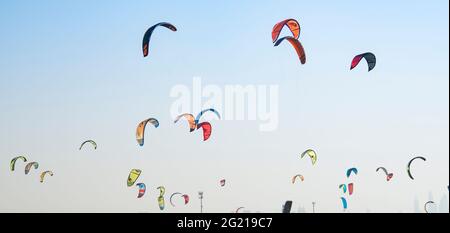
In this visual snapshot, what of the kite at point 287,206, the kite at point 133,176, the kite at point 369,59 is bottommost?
the kite at point 287,206

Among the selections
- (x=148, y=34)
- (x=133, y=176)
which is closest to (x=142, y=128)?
(x=133, y=176)

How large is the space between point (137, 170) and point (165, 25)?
11.1 meters

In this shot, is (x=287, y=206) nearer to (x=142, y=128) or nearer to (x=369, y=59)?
(x=369, y=59)

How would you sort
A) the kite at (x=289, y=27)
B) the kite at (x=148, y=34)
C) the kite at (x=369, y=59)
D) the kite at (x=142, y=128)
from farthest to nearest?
the kite at (x=142, y=128), the kite at (x=369, y=59), the kite at (x=289, y=27), the kite at (x=148, y=34)

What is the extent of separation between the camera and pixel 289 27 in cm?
2556

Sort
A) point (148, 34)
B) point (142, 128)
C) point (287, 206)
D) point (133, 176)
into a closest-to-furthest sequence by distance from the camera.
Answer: point (287, 206), point (148, 34), point (142, 128), point (133, 176)

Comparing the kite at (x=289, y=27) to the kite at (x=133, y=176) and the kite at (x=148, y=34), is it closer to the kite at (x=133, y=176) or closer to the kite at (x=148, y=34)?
the kite at (x=148, y=34)

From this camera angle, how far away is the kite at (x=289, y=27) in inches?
921

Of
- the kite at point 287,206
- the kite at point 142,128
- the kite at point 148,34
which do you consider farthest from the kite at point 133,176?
the kite at point 287,206

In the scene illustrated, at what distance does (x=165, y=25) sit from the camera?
2300 centimetres

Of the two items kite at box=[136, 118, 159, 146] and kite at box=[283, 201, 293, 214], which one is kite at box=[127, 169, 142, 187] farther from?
kite at box=[283, 201, 293, 214]

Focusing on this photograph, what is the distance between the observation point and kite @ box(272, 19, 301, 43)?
2340cm
